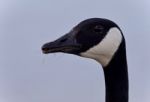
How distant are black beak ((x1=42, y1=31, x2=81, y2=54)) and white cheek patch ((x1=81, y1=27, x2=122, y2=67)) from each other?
0.05m

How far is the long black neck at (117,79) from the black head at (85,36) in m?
0.12

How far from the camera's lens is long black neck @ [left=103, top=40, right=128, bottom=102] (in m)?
2.26

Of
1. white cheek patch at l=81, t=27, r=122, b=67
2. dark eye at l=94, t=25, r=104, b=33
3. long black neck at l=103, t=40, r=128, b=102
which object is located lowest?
long black neck at l=103, t=40, r=128, b=102

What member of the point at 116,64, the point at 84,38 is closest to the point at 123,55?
the point at 116,64

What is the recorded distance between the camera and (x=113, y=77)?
2.29 m

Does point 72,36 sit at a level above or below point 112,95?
above

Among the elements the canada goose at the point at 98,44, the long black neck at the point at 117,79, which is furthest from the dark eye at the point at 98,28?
the long black neck at the point at 117,79

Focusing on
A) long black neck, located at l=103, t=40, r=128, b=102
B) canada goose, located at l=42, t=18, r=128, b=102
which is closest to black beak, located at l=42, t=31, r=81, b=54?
canada goose, located at l=42, t=18, r=128, b=102

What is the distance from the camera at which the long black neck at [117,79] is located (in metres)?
2.26

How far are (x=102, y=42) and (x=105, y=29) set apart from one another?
5 centimetres

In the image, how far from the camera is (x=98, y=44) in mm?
2201

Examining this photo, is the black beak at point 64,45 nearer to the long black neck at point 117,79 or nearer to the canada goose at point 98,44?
the canada goose at point 98,44

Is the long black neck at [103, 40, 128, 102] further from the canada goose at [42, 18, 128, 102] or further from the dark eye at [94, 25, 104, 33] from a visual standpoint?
the dark eye at [94, 25, 104, 33]

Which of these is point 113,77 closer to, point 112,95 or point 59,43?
point 112,95
